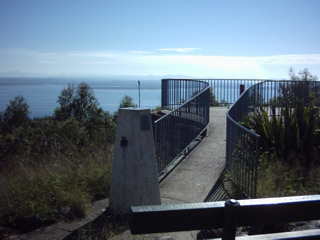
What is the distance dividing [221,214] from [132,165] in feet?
11.4

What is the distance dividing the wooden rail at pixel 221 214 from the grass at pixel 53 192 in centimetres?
360

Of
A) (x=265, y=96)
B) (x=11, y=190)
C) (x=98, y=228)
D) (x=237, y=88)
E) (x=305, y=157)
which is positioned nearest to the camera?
(x=98, y=228)

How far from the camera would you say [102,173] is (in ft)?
22.7

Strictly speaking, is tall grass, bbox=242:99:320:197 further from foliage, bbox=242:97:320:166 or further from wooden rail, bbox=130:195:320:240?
wooden rail, bbox=130:195:320:240

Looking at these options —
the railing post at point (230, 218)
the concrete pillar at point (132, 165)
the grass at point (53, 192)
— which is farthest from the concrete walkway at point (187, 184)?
the railing post at point (230, 218)

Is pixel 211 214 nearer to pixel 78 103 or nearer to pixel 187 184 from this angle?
pixel 187 184

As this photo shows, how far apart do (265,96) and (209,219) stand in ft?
46.3

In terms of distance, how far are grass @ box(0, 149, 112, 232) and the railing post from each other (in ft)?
12.1

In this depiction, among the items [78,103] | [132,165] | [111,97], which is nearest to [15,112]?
[78,103]

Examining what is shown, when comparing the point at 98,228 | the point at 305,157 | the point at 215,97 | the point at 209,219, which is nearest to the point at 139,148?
the point at 98,228

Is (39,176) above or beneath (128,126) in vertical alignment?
beneath

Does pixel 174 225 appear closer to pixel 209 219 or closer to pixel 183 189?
pixel 209 219

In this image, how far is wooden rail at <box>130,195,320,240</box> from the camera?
215 centimetres

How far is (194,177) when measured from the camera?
7.60 m
